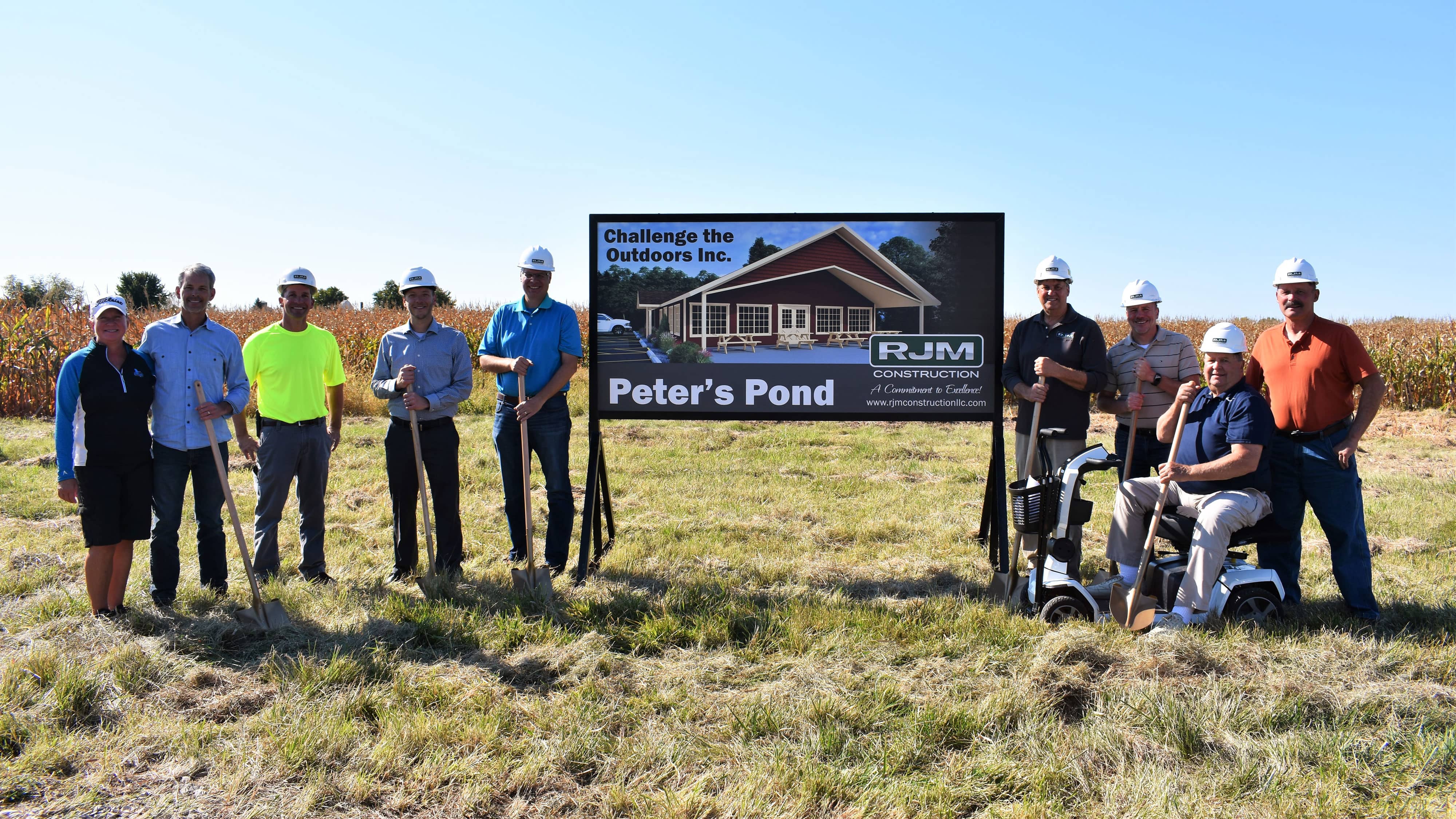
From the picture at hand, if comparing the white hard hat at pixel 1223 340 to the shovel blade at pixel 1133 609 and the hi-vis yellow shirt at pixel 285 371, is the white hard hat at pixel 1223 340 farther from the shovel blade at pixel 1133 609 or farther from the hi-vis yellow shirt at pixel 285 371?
the hi-vis yellow shirt at pixel 285 371

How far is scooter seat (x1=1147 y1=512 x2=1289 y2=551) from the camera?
5.28 meters

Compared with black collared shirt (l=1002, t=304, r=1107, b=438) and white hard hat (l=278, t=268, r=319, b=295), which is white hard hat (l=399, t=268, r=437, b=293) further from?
black collared shirt (l=1002, t=304, r=1107, b=438)

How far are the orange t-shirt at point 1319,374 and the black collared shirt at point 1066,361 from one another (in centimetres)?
91

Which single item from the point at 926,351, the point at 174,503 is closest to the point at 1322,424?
the point at 926,351

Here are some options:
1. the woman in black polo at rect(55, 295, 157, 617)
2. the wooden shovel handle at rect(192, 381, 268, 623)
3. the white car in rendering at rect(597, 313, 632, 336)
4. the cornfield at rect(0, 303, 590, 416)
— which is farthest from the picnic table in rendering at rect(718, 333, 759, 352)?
the cornfield at rect(0, 303, 590, 416)

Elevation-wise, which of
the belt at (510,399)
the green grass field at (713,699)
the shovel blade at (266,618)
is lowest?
the green grass field at (713,699)

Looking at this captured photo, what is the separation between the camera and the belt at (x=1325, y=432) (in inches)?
215

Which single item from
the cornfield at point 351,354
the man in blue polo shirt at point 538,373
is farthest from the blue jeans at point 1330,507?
the cornfield at point 351,354

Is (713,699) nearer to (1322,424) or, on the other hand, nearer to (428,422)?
(428,422)

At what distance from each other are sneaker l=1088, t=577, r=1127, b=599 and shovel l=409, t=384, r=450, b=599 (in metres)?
4.25

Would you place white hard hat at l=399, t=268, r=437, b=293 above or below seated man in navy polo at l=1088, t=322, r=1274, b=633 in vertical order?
above

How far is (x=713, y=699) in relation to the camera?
4.41m

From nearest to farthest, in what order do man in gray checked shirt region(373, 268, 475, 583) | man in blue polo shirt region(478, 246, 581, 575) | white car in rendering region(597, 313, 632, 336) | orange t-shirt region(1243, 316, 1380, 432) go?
orange t-shirt region(1243, 316, 1380, 432) < man in gray checked shirt region(373, 268, 475, 583) < man in blue polo shirt region(478, 246, 581, 575) < white car in rendering region(597, 313, 632, 336)

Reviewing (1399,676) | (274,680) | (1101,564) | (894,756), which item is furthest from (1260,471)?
(274,680)
